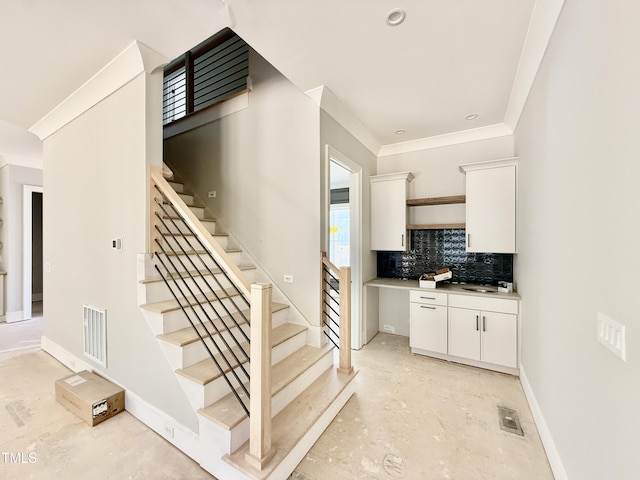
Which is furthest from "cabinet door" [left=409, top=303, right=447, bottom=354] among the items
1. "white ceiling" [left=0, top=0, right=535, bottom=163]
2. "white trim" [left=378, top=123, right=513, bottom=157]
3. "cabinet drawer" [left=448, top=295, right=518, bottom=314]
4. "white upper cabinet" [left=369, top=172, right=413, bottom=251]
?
"white ceiling" [left=0, top=0, right=535, bottom=163]

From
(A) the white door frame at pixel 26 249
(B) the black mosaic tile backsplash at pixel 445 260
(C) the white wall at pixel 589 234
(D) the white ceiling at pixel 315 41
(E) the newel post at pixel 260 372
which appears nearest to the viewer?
(C) the white wall at pixel 589 234

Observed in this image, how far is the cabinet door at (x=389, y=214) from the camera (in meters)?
3.57

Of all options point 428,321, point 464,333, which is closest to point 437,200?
point 428,321

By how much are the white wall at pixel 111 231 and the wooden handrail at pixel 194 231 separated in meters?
0.06

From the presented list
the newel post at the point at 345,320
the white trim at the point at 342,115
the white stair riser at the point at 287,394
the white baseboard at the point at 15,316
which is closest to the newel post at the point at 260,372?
the white stair riser at the point at 287,394

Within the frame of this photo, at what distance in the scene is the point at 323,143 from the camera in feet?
8.73

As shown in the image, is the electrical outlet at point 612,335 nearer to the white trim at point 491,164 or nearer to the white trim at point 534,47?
the white trim at point 534,47

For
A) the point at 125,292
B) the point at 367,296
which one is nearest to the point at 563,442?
the point at 367,296

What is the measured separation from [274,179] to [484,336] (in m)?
2.76

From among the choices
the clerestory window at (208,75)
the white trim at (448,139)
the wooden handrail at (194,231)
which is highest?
the clerestory window at (208,75)

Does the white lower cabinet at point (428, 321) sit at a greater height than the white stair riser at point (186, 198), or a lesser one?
lesser

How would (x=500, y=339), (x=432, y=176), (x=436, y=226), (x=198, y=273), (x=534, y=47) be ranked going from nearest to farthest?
1. (x=534, y=47)
2. (x=198, y=273)
3. (x=500, y=339)
4. (x=436, y=226)
5. (x=432, y=176)

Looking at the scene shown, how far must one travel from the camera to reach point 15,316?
179 inches

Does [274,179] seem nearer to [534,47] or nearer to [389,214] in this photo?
[389,214]
